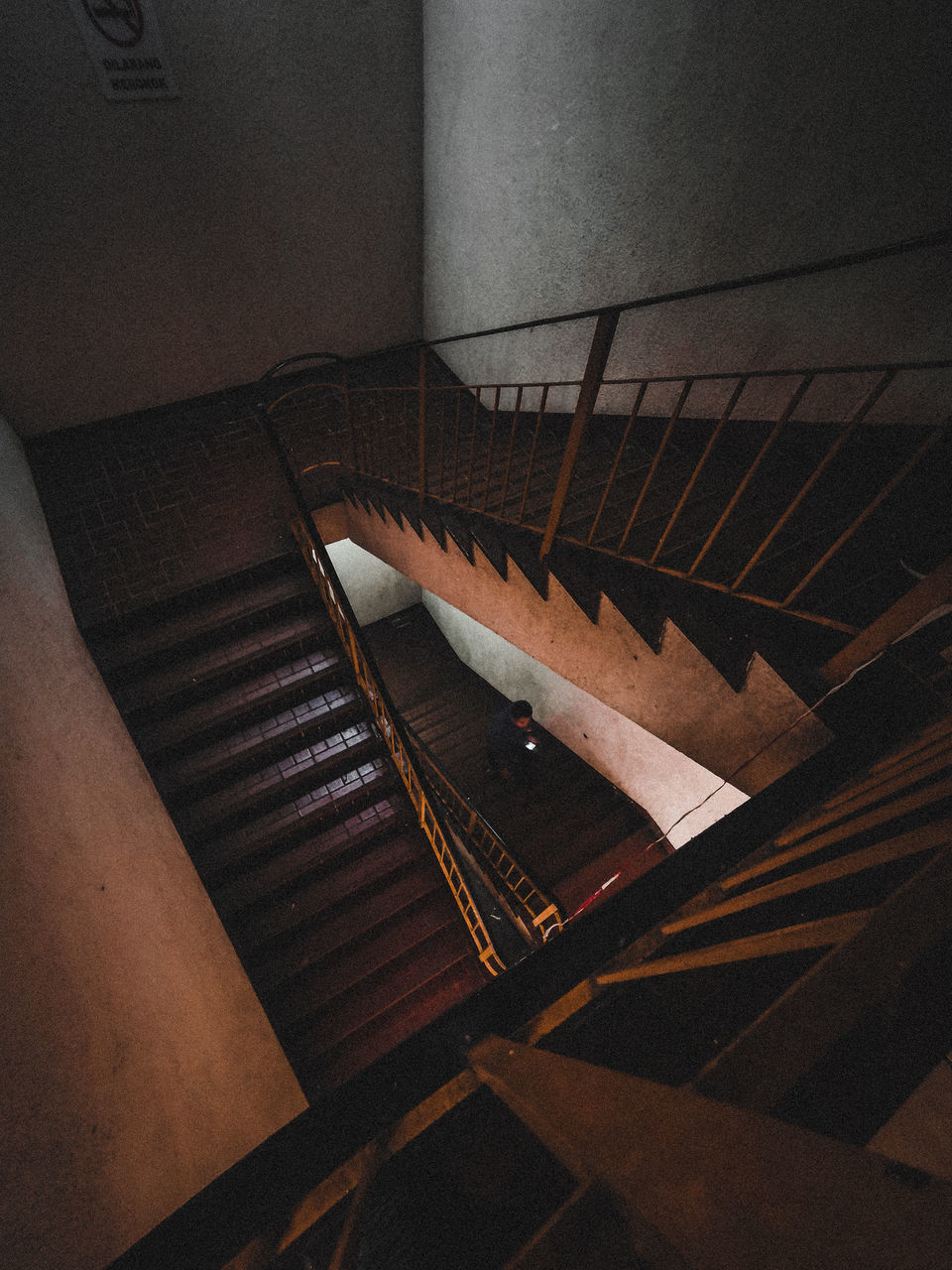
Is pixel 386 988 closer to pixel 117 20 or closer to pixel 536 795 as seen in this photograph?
pixel 536 795

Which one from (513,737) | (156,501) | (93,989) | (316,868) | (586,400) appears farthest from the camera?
(513,737)

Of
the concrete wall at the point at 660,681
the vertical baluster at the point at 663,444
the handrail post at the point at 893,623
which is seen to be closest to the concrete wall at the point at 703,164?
the vertical baluster at the point at 663,444

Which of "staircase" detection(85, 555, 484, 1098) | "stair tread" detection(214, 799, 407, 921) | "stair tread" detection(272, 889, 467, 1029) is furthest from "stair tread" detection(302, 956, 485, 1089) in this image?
"stair tread" detection(214, 799, 407, 921)

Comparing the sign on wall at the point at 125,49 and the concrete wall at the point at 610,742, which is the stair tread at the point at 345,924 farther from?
the sign on wall at the point at 125,49

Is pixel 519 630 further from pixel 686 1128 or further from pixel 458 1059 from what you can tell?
pixel 686 1128

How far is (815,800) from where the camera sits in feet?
5.72

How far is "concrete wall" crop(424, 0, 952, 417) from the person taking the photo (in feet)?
→ 7.61

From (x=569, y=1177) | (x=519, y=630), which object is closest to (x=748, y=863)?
(x=569, y=1177)

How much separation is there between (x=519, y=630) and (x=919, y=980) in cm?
244

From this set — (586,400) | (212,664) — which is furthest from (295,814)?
(586,400)

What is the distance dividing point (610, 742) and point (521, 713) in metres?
1.18

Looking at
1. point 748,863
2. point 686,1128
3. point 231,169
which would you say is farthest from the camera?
point 231,169

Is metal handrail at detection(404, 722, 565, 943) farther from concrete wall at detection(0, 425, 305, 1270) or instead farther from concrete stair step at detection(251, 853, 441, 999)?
concrete wall at detection(0, 425, 305, 1270)

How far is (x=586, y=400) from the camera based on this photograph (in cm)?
226
